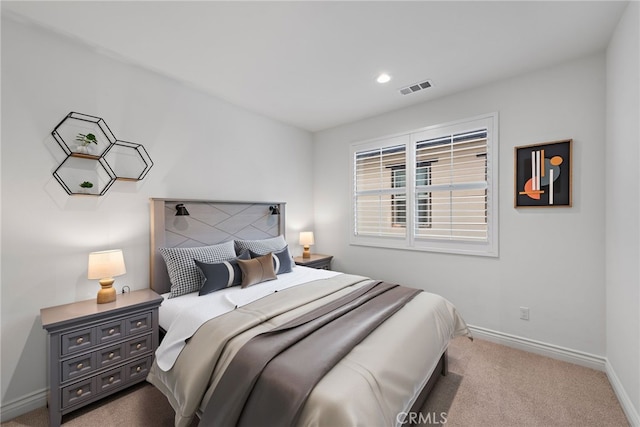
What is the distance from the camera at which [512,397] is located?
6.61 feet

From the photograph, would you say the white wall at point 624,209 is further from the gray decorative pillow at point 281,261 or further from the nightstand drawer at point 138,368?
the nightstand drawer at point 138,368

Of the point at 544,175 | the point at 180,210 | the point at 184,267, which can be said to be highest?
the point at 544,175

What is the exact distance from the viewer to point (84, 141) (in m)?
2.22

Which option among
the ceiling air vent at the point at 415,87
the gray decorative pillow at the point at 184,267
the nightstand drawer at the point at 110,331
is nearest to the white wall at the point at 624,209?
the ceiling air vent at the point at 415,87

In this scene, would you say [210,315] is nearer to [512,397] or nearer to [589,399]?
[512,397]

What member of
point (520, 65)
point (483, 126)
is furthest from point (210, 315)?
point (520, 65)

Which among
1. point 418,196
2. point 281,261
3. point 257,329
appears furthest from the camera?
point 418,196

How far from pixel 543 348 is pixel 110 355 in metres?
3.69

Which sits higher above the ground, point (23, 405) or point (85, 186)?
point (85, 186)

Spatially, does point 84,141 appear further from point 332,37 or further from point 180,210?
point 332,37

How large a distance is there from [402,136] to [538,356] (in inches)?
106

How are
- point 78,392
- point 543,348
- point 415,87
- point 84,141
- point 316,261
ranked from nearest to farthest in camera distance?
point 78,392
point 84,141
point 543,348
point 415,87
point 316,261

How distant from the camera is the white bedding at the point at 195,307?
1.78 m

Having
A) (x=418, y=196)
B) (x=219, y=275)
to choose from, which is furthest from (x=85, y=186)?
(x=418, y=196)
